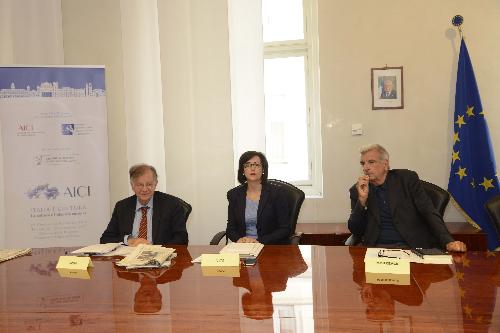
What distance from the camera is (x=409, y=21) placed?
14.6 feet

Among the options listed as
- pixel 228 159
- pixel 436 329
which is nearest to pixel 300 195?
pixel 228 159

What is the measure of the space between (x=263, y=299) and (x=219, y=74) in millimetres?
3261

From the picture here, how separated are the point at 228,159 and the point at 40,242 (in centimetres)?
184

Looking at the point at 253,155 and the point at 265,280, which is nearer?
the point at 265,280

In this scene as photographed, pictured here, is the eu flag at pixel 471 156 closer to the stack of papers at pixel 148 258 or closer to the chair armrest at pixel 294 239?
the chair armrest at pixel 294 239

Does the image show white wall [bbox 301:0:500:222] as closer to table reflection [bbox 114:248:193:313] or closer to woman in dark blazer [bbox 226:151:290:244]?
woman in dark blazer [bbox 226:151:290:244]

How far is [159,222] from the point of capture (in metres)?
3.26

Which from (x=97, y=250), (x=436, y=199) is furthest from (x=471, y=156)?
(x=97, y=250)

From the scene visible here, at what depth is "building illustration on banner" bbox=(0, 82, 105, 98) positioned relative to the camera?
418cm

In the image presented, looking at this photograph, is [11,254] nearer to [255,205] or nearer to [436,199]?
[255,205]

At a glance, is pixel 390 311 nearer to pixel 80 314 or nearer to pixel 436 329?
pixel 436 329

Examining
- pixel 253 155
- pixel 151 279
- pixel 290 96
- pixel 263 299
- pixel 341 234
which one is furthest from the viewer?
A: pixel 290 96

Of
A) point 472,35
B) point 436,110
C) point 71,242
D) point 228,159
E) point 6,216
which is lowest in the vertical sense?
point 71,242

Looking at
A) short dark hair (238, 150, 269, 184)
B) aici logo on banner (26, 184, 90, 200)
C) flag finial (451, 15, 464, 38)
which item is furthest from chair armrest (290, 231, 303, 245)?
flag finial (451, 15, 464, 38)
